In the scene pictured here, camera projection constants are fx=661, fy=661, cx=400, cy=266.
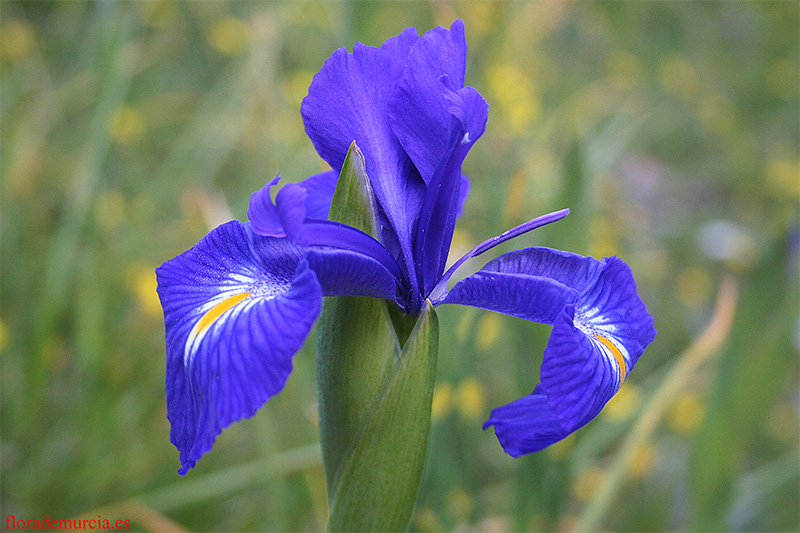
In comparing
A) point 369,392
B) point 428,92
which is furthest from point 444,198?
point 369,392

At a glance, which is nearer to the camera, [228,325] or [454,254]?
[228,325]

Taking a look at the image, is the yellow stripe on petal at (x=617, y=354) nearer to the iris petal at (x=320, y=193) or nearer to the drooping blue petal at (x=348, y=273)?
the drooping blue petal at (x=348, y=273)

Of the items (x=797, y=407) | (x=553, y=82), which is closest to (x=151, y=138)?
(x=553, y=82)

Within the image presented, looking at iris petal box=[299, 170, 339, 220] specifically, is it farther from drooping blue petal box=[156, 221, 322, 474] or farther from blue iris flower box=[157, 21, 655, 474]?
drooping blue petal box=[156, 221, 322, 474]

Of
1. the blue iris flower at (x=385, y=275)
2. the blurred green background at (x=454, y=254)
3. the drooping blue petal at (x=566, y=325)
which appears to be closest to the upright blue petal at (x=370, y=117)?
the blue iris flower at (x=385, y=275)

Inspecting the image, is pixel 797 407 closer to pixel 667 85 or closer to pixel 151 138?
pixel 667 85

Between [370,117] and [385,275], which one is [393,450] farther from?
[370,117]
